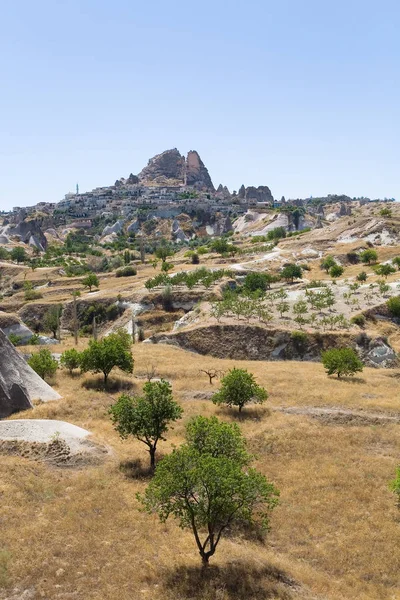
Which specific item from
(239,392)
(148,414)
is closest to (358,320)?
(239,392)

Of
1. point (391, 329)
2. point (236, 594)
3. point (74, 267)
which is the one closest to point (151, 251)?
point (74, 267)

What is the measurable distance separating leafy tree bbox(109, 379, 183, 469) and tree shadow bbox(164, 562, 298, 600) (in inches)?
388

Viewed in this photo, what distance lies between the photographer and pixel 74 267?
133 m

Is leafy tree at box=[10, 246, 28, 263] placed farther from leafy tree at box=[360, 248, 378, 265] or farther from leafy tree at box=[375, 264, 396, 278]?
leafy tree at box=[375, 264, 396, 278]

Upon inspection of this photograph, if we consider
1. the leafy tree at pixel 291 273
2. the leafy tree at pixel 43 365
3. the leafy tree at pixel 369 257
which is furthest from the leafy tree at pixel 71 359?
the leafy tree at pixel 369 257

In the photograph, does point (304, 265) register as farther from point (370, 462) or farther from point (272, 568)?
point (272, 568)

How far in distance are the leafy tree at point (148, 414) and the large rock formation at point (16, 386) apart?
8359mm

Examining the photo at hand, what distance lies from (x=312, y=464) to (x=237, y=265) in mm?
87082

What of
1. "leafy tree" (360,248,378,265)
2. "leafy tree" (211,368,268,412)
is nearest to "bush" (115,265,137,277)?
"leafy tree" (360,248,378,265)

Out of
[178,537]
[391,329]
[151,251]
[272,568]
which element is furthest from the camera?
[151,251]

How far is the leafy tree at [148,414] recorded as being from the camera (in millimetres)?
28219

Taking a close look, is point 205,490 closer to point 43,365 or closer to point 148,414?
point 148,414

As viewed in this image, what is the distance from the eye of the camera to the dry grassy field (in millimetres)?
17828

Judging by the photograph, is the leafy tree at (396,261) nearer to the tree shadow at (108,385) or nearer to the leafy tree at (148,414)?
the tree shadow at (108,385)
